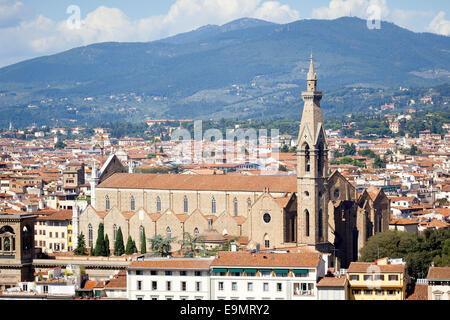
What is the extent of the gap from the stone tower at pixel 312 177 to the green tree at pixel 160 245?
16.2 feet

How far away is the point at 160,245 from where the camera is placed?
113 ft

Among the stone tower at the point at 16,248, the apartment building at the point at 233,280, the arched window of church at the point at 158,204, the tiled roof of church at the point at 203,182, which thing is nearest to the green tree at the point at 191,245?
the tiled roof of church at the point at 203,182

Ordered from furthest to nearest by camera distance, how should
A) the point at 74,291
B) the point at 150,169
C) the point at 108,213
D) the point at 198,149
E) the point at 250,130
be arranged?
the point at 250,130 < the point at 198,149 < the point at 150,169 < the point at 108,213 < the point at 74,291

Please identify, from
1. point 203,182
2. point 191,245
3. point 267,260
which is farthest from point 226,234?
point 267,260

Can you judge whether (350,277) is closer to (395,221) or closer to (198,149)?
(395,221)

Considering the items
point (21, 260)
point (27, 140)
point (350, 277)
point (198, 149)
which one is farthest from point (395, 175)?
point (27, 140)

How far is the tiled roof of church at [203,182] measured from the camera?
1414 inches

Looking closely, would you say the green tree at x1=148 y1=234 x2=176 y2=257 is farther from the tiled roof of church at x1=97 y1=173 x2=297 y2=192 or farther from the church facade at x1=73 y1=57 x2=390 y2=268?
the tiled roof of church at x1=97 y1=173 x2=297 y2=192

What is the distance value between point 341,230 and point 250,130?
114 m

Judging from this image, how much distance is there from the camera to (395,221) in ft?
135

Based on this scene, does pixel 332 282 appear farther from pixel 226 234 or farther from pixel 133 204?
pixel 133 204

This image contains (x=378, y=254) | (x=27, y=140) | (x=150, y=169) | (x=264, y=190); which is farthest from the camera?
(x=27, y=140)

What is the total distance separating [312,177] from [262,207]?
2253 millimetres
